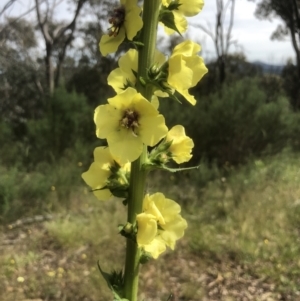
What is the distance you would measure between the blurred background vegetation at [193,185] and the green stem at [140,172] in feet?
9.40

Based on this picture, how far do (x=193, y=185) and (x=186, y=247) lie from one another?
2.08 meters

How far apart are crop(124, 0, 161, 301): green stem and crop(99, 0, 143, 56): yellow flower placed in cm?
3

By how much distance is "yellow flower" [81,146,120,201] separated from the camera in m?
1.27

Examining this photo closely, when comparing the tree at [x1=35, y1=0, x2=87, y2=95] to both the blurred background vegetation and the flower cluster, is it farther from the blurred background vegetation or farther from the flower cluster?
the flower cluster

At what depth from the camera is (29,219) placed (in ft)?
21.0

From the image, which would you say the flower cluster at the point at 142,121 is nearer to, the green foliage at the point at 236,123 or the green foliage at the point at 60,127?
the green foliage at the point at 236,123

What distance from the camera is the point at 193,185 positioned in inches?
292

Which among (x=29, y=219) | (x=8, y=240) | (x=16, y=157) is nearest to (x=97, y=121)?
(x=8, y=240)

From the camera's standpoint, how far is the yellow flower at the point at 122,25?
112 centimetres

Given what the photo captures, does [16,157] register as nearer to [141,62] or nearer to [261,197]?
[261,197]

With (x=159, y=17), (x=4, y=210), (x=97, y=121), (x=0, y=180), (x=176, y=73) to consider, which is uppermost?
(x=159, y=17)

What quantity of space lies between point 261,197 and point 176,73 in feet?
18.0

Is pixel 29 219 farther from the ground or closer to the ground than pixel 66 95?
closer to the ground

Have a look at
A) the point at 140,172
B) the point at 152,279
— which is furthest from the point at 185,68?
the point at 152,279
